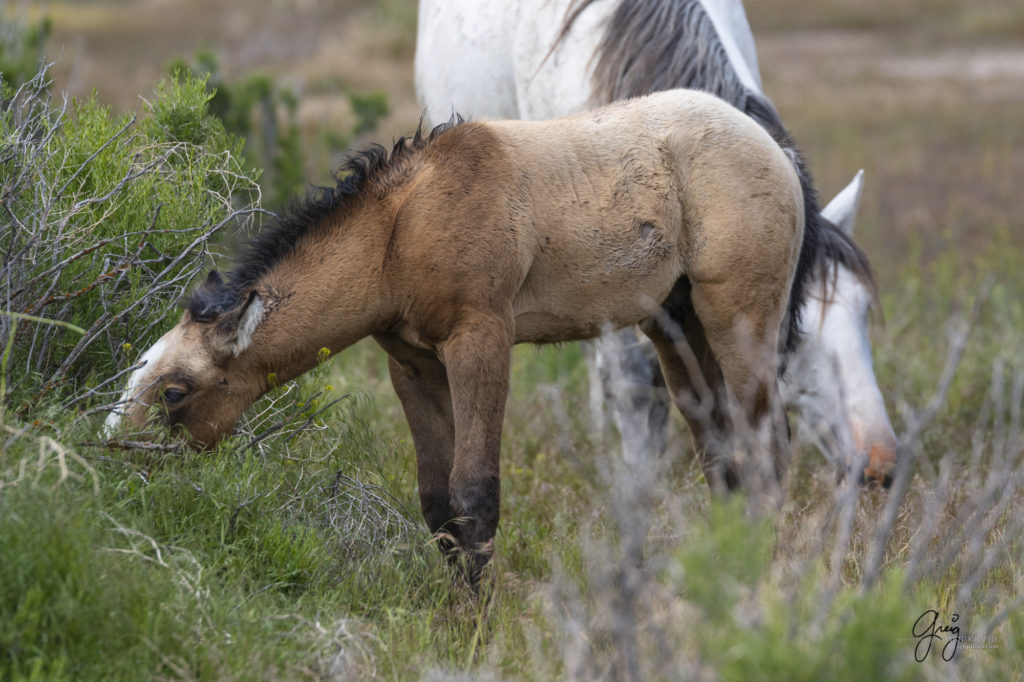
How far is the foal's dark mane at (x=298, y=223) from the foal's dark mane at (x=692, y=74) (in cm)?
158

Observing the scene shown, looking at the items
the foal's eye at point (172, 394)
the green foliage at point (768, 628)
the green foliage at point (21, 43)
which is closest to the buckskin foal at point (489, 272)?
the foal's eye at point (172, 394)

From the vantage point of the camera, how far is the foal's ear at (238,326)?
3406mm

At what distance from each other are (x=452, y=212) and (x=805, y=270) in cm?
171

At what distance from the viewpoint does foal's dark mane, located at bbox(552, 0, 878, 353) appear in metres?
4.51

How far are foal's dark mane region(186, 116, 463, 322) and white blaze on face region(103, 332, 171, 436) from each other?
153 mm

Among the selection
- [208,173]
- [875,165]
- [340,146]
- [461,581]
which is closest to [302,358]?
[461,581]

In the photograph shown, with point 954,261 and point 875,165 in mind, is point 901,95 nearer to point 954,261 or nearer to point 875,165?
point 875,165

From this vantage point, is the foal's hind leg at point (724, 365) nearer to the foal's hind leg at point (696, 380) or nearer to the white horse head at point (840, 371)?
the foal's hind leg at point (696, 380)

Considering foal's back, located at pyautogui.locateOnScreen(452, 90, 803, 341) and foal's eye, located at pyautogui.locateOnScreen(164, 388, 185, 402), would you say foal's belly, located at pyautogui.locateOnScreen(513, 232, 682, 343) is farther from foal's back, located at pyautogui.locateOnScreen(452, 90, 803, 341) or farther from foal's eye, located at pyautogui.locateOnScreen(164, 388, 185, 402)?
foal's eye, located at pyautogui.locateOnScreen(164, 388, 185, 402)

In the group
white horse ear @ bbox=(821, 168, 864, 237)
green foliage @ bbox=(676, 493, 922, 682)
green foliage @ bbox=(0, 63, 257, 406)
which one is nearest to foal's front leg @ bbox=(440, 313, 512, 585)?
green foliage @ bbox=(0, 63, 257, 406)

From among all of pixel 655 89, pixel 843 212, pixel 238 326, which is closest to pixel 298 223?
pixel 238 326

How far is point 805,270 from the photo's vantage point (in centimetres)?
449

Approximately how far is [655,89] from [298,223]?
6.64 ft

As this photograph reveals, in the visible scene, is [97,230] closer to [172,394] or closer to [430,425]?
[172,394]
